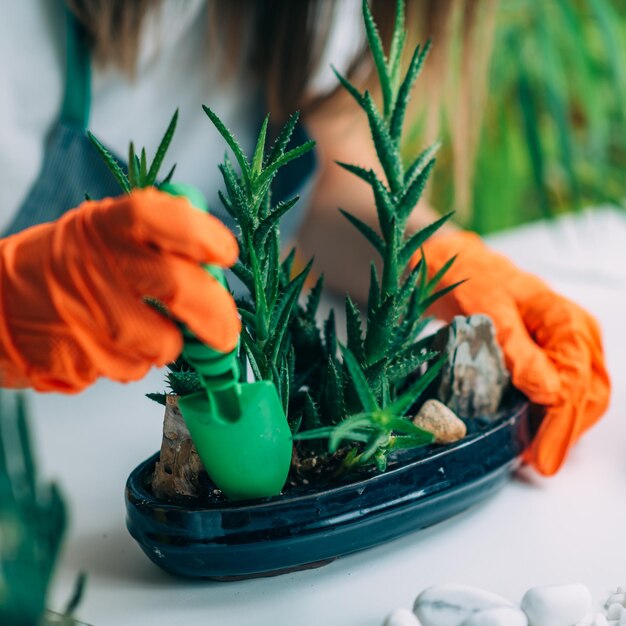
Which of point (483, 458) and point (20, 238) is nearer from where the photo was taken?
point (20, 238)

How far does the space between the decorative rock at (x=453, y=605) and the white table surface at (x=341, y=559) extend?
0.03 meters

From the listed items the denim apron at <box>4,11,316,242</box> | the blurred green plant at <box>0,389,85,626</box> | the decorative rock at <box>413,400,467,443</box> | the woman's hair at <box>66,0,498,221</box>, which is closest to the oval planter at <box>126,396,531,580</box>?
the decorative rock at <box>413,400,467,443</box>

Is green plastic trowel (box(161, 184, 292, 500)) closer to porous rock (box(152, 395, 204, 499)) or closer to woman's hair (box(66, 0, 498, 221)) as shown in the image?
porous rock (box(152, 395, 204, 499))

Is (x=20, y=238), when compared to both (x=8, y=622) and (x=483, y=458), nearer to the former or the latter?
(x=8, y=622)

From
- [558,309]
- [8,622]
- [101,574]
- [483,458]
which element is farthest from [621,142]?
[8,622]

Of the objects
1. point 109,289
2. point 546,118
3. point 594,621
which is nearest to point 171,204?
point 109,289

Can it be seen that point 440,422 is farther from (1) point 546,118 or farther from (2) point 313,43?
(1) point 546,118

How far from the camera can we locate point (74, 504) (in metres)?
0.41

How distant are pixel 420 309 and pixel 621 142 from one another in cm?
145

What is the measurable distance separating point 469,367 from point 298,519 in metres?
0.13

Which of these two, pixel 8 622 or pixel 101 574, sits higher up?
pixel 8 622

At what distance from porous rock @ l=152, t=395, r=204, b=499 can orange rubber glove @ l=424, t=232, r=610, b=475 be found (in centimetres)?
17

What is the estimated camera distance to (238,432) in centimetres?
32

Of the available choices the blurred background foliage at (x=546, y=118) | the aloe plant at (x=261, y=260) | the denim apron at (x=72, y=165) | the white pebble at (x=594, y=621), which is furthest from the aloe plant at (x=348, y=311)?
the blurred background foliage at (x=546, y=118)
